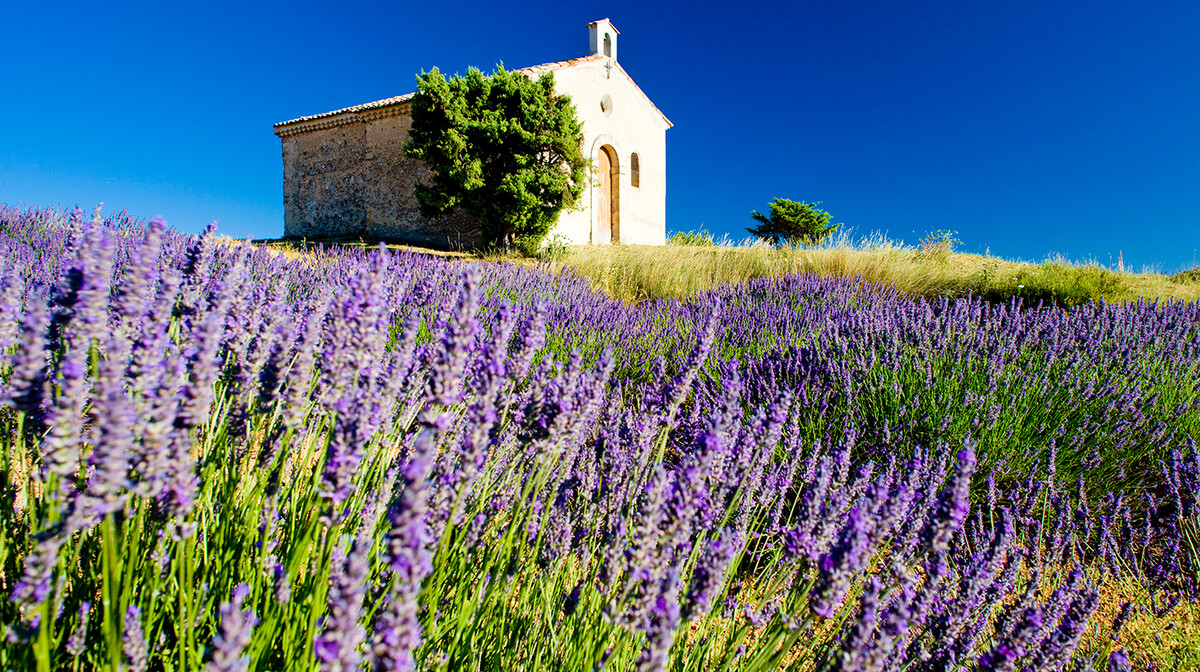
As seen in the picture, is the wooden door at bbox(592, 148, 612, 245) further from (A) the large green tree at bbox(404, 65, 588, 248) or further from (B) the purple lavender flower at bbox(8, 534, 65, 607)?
(B) the purple lavender flower at bbox(8, 534, 65, 607)

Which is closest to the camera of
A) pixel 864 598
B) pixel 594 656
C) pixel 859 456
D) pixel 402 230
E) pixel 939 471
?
pixel 864 598

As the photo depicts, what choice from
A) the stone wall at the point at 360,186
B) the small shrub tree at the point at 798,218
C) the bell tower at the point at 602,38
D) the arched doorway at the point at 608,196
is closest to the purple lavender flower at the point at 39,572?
the stone wall at the point at 360,186

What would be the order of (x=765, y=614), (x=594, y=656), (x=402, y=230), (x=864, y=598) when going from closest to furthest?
(x=864, y=598) → (x=594, y=656) → (x=765, y=614) → (x=402, y=230)

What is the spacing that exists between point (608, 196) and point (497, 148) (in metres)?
5.87

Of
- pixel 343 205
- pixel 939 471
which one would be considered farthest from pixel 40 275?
pixel 343 205

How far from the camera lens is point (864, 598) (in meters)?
0.80

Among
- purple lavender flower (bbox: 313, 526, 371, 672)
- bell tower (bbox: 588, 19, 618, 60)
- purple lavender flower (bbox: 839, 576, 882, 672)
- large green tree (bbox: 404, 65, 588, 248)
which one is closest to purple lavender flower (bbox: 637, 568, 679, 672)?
purple lavender flower (bbox: 839, 576, 882, 672)

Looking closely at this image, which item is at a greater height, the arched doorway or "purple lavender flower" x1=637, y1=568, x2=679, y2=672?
the arched doorway

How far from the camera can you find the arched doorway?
17.7m

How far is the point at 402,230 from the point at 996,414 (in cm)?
1575

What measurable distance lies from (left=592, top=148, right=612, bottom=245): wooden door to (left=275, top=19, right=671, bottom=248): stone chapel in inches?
1.3

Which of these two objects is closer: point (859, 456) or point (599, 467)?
point (599, 467)

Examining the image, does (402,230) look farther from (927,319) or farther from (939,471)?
Result: (939,471)

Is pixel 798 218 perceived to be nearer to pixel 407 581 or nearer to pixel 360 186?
pixel 360 186
